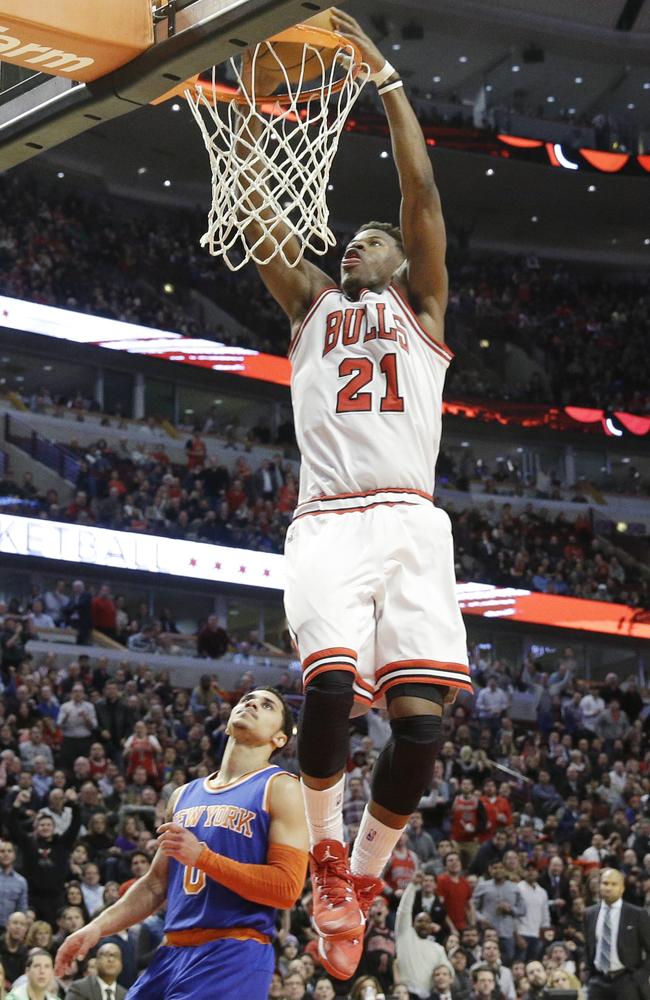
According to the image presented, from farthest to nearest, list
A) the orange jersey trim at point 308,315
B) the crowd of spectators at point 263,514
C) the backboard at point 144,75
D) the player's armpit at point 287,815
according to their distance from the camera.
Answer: the crowd of spectators at point 263,514 → the orange jersey trim at point 308,315 → the player's armpit at point 287,815 → the backboard at point 144,75

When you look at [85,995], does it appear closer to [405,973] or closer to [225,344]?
[405,973]

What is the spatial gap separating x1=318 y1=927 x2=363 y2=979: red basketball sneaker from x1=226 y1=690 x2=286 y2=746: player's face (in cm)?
77

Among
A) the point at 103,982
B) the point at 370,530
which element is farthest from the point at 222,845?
the point at 103,982

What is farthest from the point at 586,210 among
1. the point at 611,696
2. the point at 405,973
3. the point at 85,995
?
the point at 85,995

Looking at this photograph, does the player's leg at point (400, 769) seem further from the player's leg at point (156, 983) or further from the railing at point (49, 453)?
the railing at point (49, 453)

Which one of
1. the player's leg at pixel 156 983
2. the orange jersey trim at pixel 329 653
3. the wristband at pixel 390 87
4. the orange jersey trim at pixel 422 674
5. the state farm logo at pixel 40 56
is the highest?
the state farm logo at pixel 40 56

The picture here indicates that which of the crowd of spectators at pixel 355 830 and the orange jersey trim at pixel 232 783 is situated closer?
the orange jersey trim at pixel 232 783

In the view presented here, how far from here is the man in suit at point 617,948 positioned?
32.2ft

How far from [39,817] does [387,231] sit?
7.25m

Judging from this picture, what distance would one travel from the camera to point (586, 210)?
31.5m

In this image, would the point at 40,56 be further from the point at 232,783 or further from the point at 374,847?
the point at 374,847

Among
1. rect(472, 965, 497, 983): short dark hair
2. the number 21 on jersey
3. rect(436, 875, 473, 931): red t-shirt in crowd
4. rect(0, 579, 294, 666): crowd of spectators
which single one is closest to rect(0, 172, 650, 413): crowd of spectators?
rect(0, 579, 294, 666): crowd of spectators

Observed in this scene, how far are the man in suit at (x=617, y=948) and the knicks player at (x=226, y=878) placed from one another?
5.92 m

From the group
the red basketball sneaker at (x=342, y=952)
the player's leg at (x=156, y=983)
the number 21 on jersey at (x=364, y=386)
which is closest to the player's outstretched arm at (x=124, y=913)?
the player's leg at (x=156, y=983)
